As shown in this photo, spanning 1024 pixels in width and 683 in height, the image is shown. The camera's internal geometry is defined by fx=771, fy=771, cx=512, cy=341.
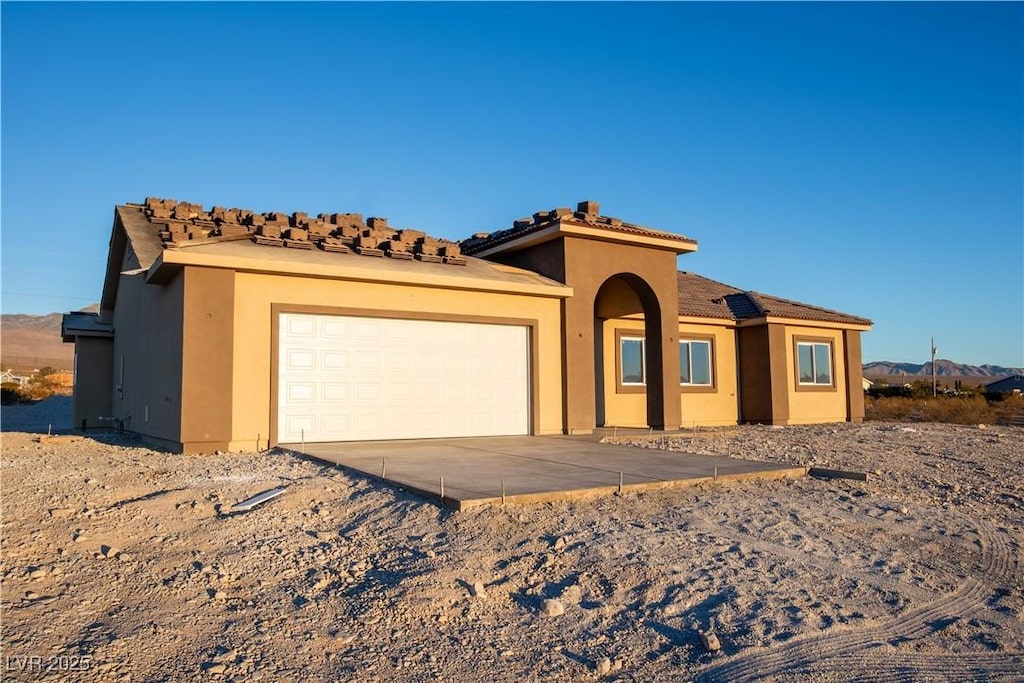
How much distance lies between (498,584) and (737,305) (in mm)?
18277

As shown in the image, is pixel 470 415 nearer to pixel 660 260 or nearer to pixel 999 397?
pixel 660 260

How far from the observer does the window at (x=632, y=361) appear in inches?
787

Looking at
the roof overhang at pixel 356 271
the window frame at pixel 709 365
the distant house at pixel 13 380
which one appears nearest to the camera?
the roof overhang at pixel 356 271

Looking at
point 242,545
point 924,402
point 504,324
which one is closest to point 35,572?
point 242,545

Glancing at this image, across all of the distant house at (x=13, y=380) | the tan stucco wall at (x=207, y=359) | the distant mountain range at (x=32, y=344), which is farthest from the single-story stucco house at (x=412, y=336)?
the distant mountain range at (x=32, y=344)

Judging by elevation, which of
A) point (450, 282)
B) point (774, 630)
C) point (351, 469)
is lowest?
point (774, 630)

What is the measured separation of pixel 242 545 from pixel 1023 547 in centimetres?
725

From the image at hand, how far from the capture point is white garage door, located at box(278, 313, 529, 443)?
43.1 feet

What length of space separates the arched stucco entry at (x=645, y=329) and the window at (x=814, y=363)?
17.9ft

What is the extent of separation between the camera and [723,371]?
21.8 m

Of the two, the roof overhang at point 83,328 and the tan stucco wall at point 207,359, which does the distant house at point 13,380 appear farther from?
the tan stucco wall at point 207,359

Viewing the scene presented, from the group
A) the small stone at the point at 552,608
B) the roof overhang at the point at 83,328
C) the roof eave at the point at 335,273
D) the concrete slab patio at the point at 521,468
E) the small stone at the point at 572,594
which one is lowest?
the small stone at the point at 552,608

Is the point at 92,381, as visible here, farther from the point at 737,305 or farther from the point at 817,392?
the point at 817,392

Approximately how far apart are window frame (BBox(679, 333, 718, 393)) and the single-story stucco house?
54mm
